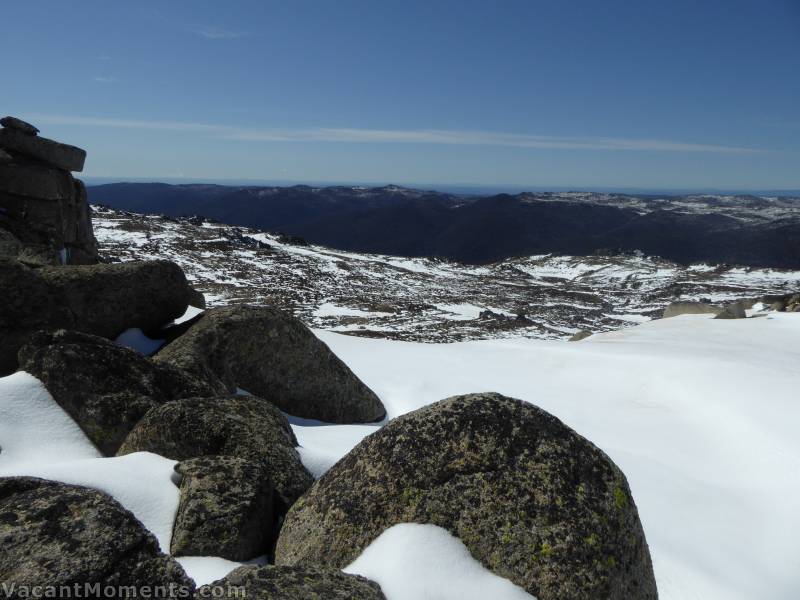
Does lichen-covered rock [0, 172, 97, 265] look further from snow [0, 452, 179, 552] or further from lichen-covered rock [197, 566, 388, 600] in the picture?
lichen-covered rock [197, 566, 388, 600]

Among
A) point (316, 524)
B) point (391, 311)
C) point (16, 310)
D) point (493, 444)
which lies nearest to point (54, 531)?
point (316, 524)

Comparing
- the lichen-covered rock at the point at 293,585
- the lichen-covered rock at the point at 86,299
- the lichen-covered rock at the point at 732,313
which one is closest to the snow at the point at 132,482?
the lichen-covered rock at the point at 293,585

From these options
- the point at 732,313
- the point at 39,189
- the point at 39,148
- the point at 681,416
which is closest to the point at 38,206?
the point at 39,189

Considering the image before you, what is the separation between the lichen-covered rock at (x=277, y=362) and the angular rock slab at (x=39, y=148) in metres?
12.9

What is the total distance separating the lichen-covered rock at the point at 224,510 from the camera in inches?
181

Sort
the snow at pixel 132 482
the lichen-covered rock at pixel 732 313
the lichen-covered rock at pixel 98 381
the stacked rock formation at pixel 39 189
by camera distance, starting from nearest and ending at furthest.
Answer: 1. the snow at pixel 132 482
2. the lichen-covered rock at pixel 98 381
3. the stacked rock formation at pixel 39 189
4. the lichen-covered rock at pixel 732 313

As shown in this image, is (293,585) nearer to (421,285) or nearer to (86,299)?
(86,299)

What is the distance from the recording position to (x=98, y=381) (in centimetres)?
676

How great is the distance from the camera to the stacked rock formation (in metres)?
17.9

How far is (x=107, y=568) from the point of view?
133 inches

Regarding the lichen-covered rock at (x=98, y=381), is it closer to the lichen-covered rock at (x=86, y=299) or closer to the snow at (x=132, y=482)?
the lichen-covered rock at (x=86, y=299)

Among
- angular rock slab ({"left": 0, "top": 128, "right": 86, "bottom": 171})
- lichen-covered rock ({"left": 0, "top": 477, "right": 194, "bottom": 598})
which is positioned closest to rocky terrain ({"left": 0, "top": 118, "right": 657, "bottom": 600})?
lichen-covered rock ({"left": 0, "top": 477, "right": 194, "bottom": 598})

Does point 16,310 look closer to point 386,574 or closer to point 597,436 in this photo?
point 386,574

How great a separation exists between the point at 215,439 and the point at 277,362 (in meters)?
4.75
